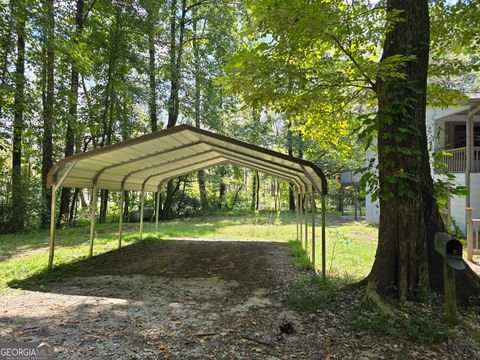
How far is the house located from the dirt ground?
579 cm

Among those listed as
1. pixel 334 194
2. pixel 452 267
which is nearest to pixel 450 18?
pixel 452 267

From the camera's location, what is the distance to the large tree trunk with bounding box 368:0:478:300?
13.4 ft

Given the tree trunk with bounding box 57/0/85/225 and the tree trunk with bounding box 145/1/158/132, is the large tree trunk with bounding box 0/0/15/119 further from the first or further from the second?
the tree trunk with bounding box 145/1/158/132

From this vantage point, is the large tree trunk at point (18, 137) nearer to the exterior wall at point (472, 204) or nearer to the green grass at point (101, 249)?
the green grass at point (101, 249)

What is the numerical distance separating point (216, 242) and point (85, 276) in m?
5.20

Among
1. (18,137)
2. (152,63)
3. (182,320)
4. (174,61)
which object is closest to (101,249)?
(182,320)

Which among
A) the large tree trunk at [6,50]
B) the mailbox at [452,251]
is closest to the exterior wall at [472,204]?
the mailbox at [452,251]

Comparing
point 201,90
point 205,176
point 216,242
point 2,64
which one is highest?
point 201,90

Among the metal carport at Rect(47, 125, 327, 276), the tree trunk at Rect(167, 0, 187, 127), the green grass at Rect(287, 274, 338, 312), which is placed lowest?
the green grass at Rect(287, 274, 338, 312)

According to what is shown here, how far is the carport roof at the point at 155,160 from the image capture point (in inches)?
221

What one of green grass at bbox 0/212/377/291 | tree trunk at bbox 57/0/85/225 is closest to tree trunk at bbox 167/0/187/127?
tree trunk at bbox 57/0/85/225

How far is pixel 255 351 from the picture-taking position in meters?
3.16

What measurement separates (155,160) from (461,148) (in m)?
10.8

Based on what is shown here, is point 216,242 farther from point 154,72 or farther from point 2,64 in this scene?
point 154,72
